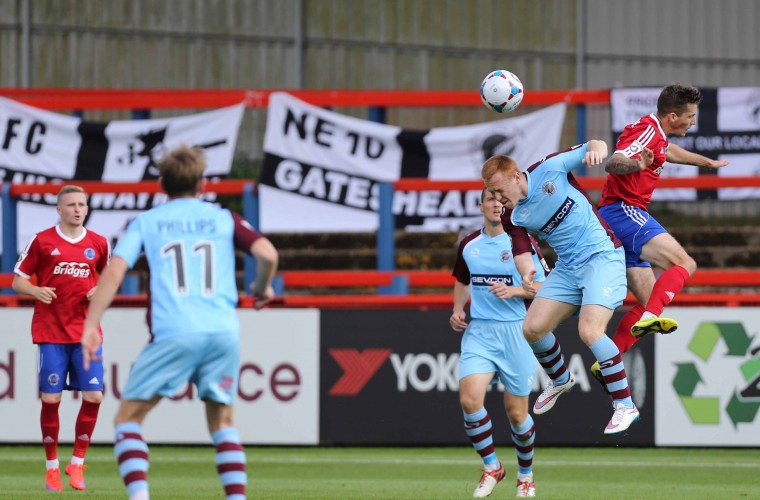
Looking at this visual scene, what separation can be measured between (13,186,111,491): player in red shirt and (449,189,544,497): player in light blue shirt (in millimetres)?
2921

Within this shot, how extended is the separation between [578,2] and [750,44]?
3.20m

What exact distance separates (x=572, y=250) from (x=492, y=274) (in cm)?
118

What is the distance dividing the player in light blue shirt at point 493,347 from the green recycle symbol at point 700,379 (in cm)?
401

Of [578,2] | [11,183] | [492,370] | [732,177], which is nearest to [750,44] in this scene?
[578,2]

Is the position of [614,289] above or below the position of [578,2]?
below

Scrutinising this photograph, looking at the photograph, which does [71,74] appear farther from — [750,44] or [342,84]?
[750,44]

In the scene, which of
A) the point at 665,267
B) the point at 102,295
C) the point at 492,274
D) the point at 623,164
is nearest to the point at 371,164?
the point at 492,274

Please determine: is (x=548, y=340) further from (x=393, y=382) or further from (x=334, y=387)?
(x=334, y=387)

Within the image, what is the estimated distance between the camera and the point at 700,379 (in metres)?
13.5

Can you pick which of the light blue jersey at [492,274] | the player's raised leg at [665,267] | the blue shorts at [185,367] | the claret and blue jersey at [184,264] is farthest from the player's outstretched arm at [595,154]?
the blue shorts at [185,367]

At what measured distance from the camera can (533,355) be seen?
33.1ft

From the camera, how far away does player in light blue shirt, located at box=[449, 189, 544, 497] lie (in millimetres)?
9711

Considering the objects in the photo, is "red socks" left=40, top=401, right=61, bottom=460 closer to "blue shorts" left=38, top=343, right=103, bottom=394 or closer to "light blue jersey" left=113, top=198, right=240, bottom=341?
"blue shorts" left=38, top=343, right=103, bottom=394

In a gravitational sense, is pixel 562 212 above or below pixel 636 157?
below
